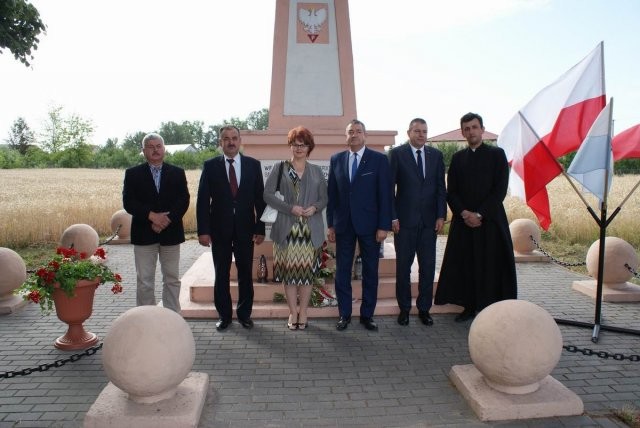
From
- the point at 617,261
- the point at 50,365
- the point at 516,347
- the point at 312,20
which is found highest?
the point at 312,20

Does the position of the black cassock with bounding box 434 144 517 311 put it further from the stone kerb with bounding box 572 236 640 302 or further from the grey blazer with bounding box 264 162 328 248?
the stone kerb with bounding box 572 236 640 302

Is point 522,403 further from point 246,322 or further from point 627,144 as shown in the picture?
point 627,144

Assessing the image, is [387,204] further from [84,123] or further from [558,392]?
[84,123]

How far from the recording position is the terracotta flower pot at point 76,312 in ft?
16.2

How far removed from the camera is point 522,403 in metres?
3.63

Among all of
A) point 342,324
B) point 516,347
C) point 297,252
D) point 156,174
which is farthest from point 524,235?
point 156,174

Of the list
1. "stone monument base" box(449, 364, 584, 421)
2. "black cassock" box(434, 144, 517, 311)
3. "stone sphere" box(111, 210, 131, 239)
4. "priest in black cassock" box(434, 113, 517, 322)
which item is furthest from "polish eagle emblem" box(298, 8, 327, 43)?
"stone sphere" box(111, 210, 131, 239)

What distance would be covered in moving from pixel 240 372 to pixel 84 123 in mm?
65807

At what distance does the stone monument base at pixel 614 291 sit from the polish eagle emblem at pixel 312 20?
17.7 ft

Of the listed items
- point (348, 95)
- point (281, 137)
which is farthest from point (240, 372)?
point (348, 95)

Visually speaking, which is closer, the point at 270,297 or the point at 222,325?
the point at 222,325

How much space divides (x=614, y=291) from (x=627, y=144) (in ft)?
8.06

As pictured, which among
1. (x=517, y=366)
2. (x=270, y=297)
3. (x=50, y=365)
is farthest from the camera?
(x=270, y=297)

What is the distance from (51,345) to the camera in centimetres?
520
